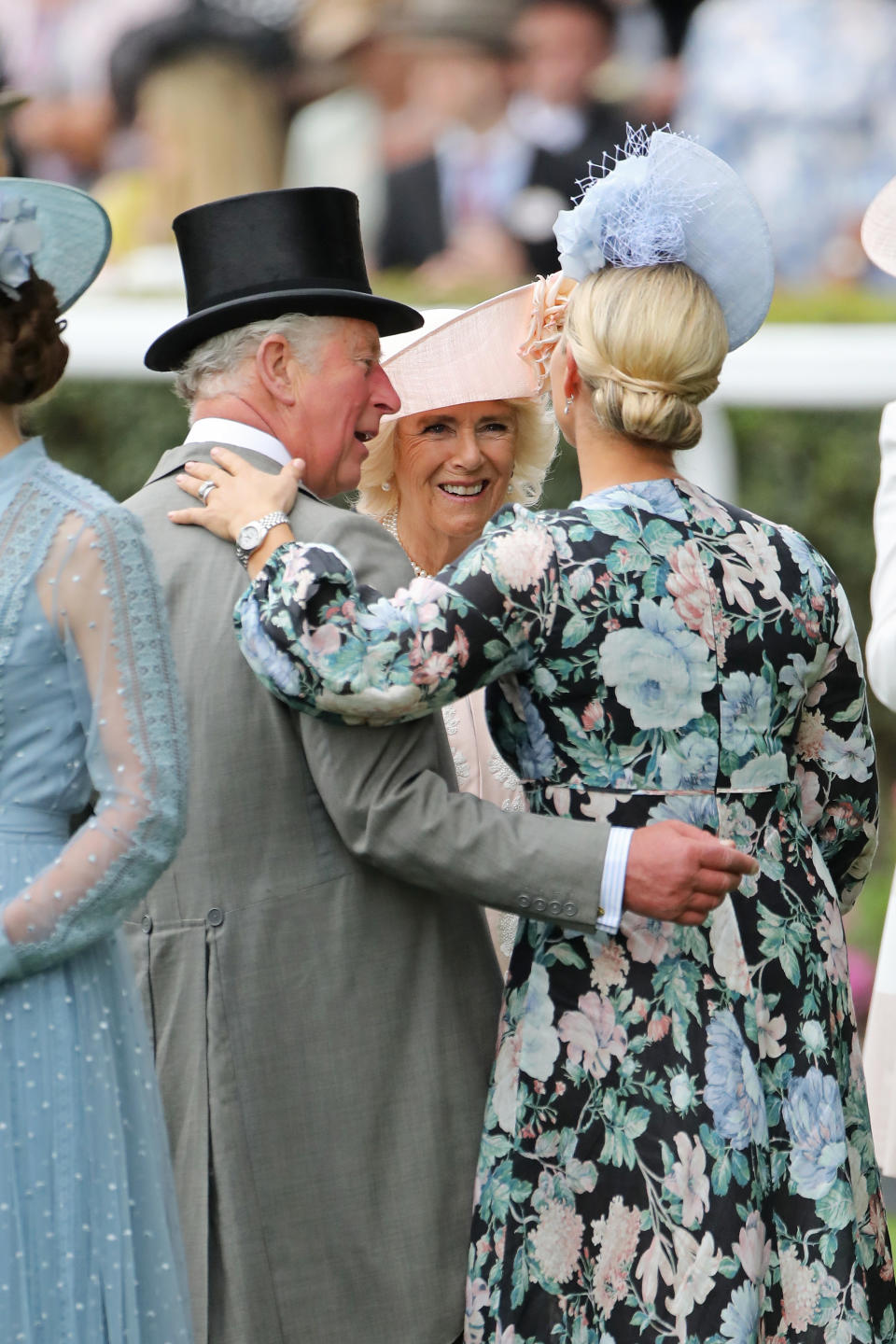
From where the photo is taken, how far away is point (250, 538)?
2.52 m

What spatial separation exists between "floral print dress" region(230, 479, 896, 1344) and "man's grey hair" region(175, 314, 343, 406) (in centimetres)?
58

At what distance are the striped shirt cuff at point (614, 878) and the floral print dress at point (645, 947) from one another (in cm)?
6

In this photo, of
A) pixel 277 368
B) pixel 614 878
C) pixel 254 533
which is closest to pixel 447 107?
pixel 277 368

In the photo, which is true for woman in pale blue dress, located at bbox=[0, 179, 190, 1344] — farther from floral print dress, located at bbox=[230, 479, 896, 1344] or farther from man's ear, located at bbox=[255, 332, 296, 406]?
man's ear, located at bbox=[255, 332, 296, 406]

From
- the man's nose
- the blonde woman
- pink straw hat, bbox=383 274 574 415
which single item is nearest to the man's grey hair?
the man's nose

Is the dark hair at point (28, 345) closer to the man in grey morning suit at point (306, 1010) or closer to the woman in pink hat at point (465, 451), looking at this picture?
the man in grey morning suit at point (306, 1010)

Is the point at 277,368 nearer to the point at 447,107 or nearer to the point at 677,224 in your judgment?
the point at 677,224

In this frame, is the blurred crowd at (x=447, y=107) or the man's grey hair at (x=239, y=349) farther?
the blurred crowd at (x=447, y=107)

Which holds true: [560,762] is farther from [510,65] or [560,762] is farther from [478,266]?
[510,65]

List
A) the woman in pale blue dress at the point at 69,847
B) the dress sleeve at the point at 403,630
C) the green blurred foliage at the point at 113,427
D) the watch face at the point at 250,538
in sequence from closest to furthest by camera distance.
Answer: the woman in pale blue dress at the point at 69,847, the dress sleeve at the point at 403,630, the watch face at the point at 250,538, the green blurred foliage at the point at 113,427

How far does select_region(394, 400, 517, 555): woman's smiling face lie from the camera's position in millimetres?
3783

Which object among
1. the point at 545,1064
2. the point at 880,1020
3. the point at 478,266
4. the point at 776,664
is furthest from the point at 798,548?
the point at 478,266

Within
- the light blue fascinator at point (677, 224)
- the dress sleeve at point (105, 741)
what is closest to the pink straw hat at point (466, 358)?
the light blue fascinator at point (677, 224)

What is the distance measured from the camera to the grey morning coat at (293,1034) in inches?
99.7
